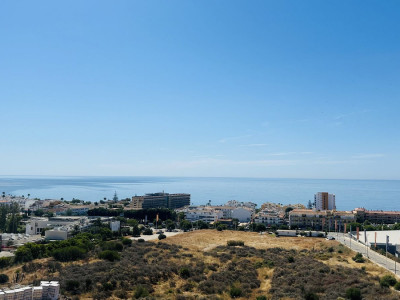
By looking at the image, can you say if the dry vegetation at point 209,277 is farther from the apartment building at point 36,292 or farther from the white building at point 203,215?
the white building at point 203,215

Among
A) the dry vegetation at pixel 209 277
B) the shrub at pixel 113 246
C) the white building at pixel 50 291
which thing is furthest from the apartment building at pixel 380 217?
the white building at pixel 50 291

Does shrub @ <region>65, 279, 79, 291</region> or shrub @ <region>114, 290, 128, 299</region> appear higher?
shrub @ <region>65, 279, 79, 291</region>

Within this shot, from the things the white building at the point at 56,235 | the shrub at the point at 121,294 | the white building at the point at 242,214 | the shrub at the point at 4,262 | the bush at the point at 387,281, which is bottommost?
the white building at the point at 242,214

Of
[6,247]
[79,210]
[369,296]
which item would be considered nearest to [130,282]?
[369,296]

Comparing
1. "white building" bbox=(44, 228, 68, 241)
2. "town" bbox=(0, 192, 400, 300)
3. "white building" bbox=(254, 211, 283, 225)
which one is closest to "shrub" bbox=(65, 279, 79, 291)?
"town" bbox=(0, 192, 400, 300)

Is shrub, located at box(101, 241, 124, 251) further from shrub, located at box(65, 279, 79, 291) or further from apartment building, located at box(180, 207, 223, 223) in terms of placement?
apartment building, located at box(180, 207, 223, 223)
